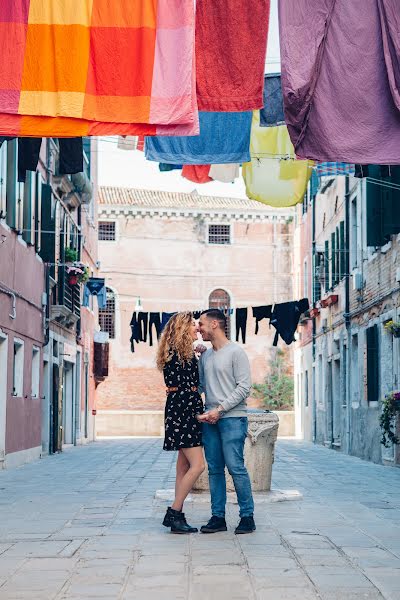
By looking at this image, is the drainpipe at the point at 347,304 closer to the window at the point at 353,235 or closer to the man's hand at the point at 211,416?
the window at the point at 353,235

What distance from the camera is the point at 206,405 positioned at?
8.48 meters

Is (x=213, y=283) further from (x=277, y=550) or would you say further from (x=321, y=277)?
(x=277, y=550)

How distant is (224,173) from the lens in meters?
14.3

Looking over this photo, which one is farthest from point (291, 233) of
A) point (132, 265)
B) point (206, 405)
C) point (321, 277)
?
point (206, 405)

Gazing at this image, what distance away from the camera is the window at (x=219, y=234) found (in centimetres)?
5100

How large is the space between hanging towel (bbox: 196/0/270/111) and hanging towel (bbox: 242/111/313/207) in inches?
271

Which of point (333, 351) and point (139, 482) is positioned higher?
point (333, 351)

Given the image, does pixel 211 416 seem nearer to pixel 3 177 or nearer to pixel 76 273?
pixel 3 177

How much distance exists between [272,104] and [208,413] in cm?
504

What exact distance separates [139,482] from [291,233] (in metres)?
38.0

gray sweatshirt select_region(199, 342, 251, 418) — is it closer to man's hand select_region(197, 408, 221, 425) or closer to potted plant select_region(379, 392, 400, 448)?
man's hand select_region(197, 408, 221, 425)

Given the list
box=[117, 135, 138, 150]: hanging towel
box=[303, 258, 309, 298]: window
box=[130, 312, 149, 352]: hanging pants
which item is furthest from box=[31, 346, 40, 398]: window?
box=[303, 258, 309, 298]: window

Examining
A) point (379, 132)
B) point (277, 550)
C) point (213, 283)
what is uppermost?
point (213, 283)

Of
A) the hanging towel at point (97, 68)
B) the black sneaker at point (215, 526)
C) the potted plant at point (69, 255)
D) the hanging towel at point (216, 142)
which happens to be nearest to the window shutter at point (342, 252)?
the potted plant at point (69, 255)
